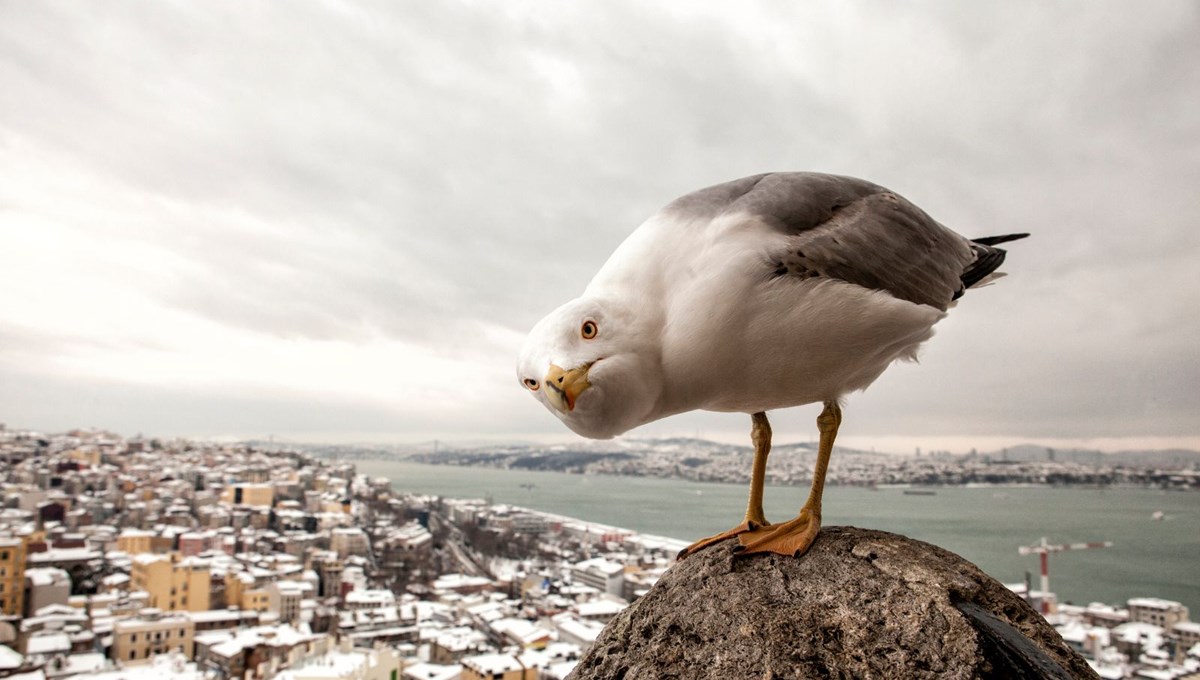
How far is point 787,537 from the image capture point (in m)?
2.39

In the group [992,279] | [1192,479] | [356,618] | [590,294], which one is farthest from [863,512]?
[590,294]

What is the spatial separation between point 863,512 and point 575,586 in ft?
30.2

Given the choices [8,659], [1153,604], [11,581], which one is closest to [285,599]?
[11,581]

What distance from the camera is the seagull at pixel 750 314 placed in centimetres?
195

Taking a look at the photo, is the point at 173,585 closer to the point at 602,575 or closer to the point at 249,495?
the point at 602,575

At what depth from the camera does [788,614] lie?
2055mm

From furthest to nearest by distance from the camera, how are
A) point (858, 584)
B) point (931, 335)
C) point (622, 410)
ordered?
point (931, 335), point (858, 584), point (622, 410)

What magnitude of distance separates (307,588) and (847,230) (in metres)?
25.5

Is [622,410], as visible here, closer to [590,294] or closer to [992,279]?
[590,294]

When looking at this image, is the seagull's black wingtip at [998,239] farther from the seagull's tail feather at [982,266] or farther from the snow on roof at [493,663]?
the snow on roof at [493,663]

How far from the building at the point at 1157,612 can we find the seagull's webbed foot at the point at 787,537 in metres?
15.1

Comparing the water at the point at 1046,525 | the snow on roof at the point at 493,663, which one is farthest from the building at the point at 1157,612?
the snow on roof at the point at 493,663

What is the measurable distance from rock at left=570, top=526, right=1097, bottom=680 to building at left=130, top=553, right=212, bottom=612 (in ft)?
80.0

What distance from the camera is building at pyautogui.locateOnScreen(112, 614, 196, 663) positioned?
706 inches
